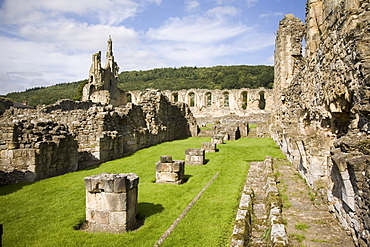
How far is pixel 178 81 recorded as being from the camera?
82562mm

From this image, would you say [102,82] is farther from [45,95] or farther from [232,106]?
[45,95]

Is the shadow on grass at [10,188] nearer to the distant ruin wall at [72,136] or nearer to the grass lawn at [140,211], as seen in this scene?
the grass lawn at [140,211]

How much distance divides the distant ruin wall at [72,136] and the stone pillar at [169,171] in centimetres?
355

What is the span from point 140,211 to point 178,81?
3072 inches

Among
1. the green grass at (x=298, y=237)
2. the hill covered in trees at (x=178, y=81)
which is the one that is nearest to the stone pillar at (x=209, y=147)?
the green grass at (x=298, y=237)

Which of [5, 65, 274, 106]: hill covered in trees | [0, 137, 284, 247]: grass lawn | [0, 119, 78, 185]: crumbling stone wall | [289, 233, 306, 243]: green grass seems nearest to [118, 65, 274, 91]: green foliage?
[5, 65, 274, 106]: hill covered in trees

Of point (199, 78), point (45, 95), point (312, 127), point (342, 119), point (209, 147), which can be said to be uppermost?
point (199, 78)

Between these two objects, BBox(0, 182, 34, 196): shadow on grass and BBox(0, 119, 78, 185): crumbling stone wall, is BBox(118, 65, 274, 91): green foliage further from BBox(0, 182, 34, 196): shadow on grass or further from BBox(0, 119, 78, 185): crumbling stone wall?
BBox(0, 182, 34, 196): shadow on grass

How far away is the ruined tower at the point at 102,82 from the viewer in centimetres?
2925

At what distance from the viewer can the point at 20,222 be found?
5188mm

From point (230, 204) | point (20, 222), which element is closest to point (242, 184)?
point (230, 204)

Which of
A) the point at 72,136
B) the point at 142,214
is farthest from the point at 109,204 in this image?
the point at 72,136

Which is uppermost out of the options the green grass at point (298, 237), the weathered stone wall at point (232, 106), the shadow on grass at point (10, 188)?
the weathered stone wall at point (232, 106)

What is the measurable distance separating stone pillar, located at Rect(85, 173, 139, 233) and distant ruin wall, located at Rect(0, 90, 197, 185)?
407 cm
